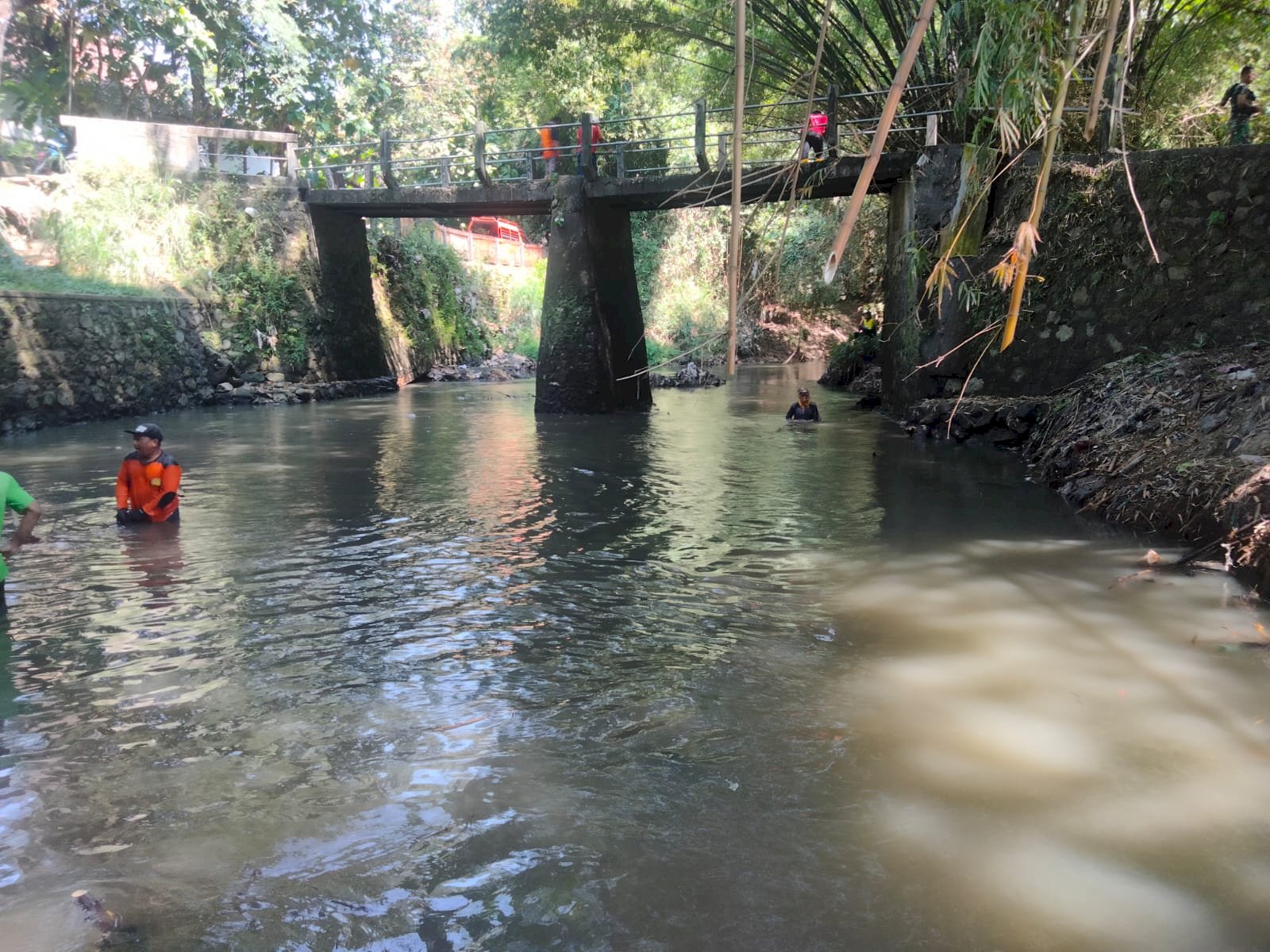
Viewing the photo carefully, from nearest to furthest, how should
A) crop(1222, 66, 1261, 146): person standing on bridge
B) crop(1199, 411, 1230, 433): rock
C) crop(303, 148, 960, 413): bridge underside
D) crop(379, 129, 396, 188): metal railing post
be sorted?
1. crop(1199, 411, 1230, 433): rock
2. crop(1222, 66, 1261, 146): person standing on bridge
3. crop(303, 148, 960, 413): bridge underside
4. crop(379, 129, 396, 188): metal railing post

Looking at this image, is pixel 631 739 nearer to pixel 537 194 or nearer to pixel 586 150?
pixel 586 150

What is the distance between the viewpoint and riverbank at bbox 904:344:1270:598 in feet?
24.3

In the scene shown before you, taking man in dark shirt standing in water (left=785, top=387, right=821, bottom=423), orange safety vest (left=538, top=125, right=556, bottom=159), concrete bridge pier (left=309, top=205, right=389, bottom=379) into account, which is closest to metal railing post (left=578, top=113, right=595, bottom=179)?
orange safety vest (left=538, top=125, right=556, bottom=159)

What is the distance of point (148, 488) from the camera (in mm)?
8961

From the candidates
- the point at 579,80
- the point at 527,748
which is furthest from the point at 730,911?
the point at 579,80

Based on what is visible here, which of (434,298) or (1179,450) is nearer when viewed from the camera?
(1179,450)

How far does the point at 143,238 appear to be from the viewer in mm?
21859

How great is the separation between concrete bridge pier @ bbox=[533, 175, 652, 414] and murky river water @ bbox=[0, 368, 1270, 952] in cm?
965

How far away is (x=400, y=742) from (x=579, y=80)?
88.5 ft

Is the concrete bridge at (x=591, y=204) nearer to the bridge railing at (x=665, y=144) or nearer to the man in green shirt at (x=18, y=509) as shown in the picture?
the bridge railing at (x=665, y=144)

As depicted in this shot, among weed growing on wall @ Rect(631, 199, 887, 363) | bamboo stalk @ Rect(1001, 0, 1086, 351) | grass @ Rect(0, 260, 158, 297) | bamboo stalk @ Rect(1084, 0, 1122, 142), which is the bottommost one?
bamboo stalk @ Rect(1001, 0, 1086, 351)

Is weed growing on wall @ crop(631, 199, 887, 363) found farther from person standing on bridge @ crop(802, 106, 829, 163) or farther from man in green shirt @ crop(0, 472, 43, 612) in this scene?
person standing on bridge @ crop(802, 106, 829, 163)

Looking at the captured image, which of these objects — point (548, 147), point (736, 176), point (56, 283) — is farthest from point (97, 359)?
point (736, 176)

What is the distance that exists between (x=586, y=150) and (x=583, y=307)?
108 inches
